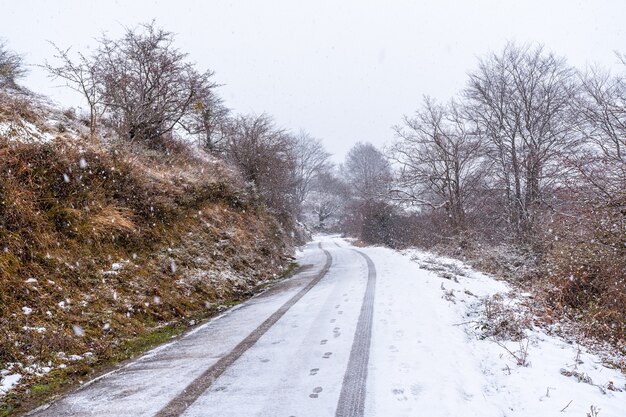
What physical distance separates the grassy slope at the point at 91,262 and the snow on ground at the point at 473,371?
3.67 metres

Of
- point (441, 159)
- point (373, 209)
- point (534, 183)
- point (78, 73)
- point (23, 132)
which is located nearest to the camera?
point (23, 132)

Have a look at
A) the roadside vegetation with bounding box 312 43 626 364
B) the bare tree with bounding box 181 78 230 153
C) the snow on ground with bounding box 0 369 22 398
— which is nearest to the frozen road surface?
the snow on ground with bounding box 0 369 22 398

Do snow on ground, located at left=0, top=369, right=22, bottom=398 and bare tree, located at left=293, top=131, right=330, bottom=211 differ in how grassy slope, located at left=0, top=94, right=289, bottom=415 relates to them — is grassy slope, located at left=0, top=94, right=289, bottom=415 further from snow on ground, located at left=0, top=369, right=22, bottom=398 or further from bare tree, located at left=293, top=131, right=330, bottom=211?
bare tree, located at left=293, top=131, right=330, bottom=211

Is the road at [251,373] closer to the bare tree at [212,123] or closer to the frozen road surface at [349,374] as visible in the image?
the frozen road surface at [349,374]

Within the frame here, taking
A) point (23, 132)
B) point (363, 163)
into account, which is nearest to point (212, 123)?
point (23, 132)

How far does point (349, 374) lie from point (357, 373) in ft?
0.30

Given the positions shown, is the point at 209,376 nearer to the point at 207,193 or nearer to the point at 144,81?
the point at 207,193

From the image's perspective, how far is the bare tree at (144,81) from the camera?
14.5 meters

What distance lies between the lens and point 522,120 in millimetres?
18984

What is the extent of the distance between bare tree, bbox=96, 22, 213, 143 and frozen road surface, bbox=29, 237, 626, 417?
1083cm

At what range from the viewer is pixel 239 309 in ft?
27.6

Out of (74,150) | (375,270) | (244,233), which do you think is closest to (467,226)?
(375,270)

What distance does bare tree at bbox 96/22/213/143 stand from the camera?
14453mm

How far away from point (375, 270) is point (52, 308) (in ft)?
30.2
